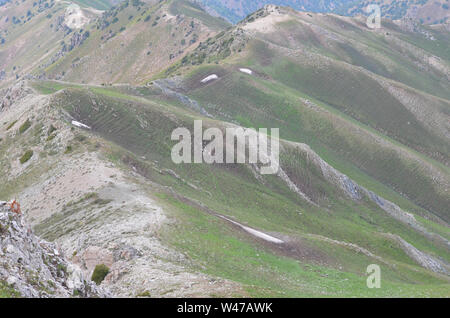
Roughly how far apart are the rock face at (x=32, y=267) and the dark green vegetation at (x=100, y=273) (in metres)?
7.17

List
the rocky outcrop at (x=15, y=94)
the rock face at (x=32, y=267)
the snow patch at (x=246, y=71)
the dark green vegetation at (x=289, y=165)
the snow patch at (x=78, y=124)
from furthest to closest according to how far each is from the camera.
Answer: the snow patch at (x=246, y=71)
the rocky outcrop at (x=15, y=94)
the snow patch at (x=78, y=124)
the dark green vegetation at (x=289, y=165)
the rock face at (x=32, y=267)

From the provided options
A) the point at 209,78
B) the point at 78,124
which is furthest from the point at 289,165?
the point at 209,78

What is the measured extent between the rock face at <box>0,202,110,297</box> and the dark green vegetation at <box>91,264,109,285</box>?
7175mm

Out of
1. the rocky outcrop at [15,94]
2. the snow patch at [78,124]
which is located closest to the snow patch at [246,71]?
the rocky outcrop at [15,94]

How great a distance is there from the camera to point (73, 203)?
4841 cm

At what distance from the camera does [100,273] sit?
33.3 m

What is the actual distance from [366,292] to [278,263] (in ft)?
29.3

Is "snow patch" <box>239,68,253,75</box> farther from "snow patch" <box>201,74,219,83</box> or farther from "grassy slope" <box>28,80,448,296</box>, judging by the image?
"grassy slope" <box>28,80,448,296</box>

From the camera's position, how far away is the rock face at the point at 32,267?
20.2 meters

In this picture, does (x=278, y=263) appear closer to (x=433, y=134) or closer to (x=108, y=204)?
(x=108, y=204)

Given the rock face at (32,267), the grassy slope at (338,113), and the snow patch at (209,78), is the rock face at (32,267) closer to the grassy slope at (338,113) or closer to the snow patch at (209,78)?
the grassy slope at (338,113)

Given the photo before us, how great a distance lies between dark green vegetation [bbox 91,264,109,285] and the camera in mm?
32875

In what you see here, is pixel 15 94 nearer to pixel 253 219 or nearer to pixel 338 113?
pixel 253 219
